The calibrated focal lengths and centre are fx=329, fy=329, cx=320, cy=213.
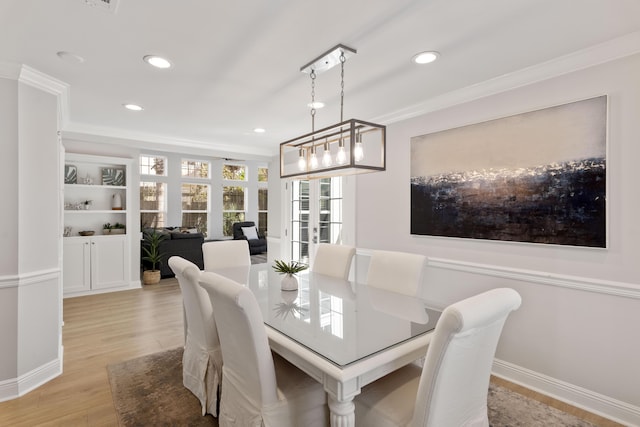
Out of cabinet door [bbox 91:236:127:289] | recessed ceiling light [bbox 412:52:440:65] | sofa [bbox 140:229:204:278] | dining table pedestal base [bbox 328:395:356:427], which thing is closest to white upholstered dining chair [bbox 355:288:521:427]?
dining table pedestal base [bbox 328:395:356:427]

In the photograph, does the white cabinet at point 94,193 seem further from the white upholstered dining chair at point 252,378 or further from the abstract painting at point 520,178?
the abstract painting at point 520,178

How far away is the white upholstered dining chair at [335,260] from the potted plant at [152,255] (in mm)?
3802

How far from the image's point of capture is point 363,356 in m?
1.42

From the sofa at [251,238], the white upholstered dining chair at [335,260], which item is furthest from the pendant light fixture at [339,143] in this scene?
the sofa at [251,238]

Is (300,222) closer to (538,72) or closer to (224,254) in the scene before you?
(224,254)

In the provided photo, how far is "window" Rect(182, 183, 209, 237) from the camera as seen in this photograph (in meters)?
8.62

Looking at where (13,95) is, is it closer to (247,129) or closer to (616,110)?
(247,129)

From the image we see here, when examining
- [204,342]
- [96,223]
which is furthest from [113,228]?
[204,342]

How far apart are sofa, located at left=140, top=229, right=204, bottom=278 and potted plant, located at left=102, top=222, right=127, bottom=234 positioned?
0.84 m

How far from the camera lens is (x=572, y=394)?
234 centimetres

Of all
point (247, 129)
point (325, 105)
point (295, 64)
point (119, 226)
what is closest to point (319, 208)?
point (247, 129)

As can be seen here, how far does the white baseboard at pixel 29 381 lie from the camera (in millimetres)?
2369

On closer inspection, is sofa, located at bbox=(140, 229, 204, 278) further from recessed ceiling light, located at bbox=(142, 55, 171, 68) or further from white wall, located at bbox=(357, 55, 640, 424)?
white wall, located at bbox=(357, 55, 640, 424)

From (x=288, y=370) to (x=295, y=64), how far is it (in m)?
2.06
